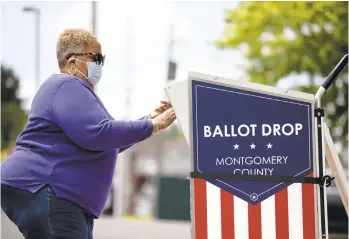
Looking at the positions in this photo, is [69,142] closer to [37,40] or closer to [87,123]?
[87,123]

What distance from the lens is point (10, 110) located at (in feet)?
127

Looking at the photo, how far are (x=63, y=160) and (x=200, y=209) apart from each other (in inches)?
26.1

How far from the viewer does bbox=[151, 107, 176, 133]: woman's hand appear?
10.2 feet

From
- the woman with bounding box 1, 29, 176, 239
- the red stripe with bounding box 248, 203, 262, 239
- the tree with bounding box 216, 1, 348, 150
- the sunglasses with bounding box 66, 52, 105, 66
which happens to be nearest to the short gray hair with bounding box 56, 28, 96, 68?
the sunglasses with bounding box 66, 52, 105, 66

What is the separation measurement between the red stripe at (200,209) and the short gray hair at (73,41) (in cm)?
81

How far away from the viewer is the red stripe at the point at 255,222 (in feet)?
10.3

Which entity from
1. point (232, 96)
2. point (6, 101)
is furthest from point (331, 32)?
point (6, 101)

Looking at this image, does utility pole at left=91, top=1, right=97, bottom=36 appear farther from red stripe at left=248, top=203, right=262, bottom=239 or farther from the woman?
red stripe at left=248, top=203, right=262, bottom=239

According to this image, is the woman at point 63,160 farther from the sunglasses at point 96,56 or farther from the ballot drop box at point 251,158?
the ballot drop box at point 251,158

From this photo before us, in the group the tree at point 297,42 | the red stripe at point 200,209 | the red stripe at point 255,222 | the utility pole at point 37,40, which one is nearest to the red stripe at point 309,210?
the red stripe at point 255,222

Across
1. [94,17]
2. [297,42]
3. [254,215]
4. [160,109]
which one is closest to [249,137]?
[254,215]

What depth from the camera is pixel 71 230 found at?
297 cm

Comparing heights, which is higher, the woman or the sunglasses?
the sunglasses

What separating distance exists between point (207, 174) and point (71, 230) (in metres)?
0.66
